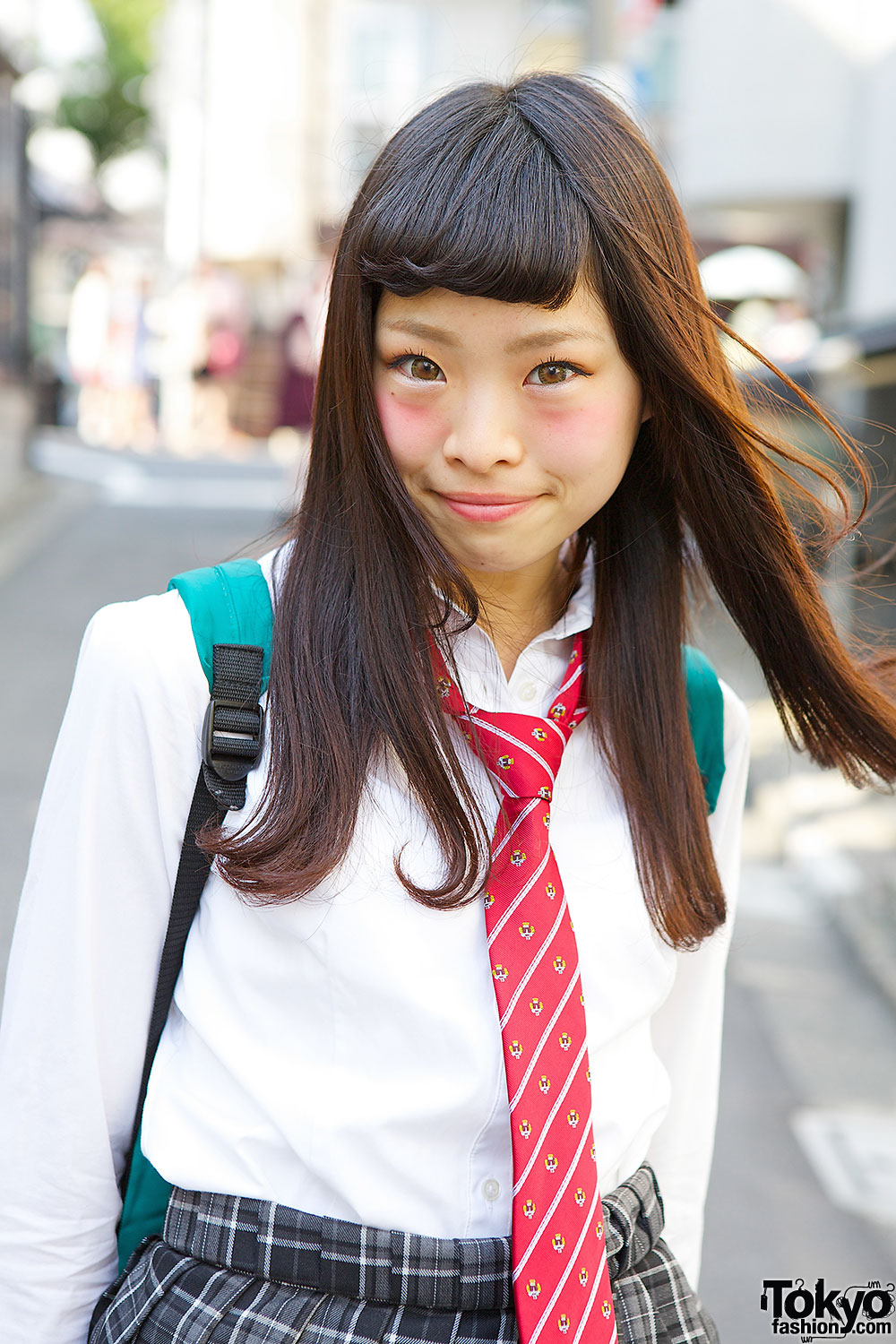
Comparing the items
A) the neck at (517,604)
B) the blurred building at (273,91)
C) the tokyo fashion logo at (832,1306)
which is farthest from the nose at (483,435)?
the blurred building at (273,91)

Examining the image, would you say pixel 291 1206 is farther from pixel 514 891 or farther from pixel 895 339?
pixel 895 339

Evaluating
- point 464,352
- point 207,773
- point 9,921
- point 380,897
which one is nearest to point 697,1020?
point 380,897

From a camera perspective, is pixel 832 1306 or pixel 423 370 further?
pixel 832 1306

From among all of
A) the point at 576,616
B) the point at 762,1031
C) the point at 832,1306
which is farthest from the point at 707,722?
the point at 762,1031

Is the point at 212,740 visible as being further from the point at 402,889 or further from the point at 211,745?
the point at 402,889

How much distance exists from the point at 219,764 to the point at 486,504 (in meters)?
0.36

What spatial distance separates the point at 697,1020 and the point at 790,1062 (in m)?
2.44

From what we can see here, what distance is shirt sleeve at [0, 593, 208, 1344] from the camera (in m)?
1.30

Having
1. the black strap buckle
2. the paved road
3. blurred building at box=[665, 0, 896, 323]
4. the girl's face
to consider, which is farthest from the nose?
blurred building at box=[665, 0, 896, 323]

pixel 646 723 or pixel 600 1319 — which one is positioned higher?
pixel 646 723

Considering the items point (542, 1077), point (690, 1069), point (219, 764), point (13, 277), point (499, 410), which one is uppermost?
point (13, 277)

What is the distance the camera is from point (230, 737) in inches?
51.1

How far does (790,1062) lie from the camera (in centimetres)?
398

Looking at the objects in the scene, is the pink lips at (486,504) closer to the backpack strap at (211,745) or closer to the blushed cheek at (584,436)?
the blushed cheek at (584,436)
